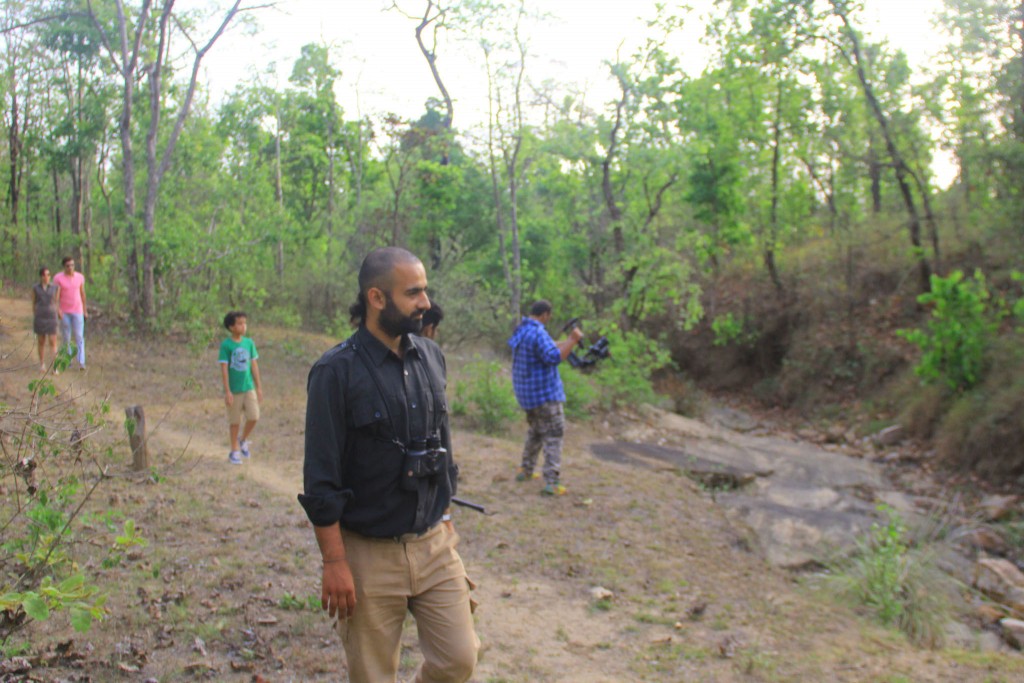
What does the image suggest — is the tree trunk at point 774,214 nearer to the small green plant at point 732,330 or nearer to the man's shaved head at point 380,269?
the small green plant at point 732,330

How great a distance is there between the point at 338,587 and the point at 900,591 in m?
5.54

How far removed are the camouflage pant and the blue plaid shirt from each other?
87mm

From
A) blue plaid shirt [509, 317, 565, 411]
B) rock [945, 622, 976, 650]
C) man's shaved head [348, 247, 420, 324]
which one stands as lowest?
rock [945, 622, 976, 650]

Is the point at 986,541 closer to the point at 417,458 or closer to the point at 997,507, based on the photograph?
the point at 997,507

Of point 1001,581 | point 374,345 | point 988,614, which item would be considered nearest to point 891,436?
point 1001,581

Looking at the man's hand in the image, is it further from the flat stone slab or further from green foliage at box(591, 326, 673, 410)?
green foliage at box(591, 326, 673, 410)

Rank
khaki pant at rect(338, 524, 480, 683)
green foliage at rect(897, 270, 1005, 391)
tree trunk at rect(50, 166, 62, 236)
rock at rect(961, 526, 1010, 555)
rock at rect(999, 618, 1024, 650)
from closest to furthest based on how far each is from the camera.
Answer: khaki pant at rect(338, 524, 480, 683), rock at rect(999, 618, 1024, 650), rock at rect(961, 526, 1010, 555), green foliage at rect(897, 270, 1005, 391), tree trunk at rect(50, 166, 62, 236)

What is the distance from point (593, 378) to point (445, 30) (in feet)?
22.6

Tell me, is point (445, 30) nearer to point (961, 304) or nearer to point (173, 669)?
point (961, 304)

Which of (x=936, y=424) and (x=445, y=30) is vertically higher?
(x=445, y=30)

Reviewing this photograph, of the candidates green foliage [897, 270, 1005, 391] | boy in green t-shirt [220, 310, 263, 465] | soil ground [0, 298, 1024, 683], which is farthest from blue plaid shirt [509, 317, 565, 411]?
green foliage [897, 270, 1005, 391]

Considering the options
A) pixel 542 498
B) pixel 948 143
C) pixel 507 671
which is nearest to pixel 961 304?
pixel 948 143

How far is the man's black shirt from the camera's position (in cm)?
289

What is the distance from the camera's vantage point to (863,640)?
583 cm
